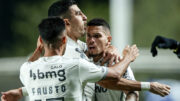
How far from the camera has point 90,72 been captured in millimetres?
7309

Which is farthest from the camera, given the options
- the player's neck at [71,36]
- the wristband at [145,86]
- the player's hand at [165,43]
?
the player's neck at [71,36]

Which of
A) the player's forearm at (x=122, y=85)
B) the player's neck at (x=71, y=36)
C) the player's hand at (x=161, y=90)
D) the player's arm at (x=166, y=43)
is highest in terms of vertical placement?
the player's neck at (x=71, y=36)

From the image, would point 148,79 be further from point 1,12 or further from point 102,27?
point 1,12

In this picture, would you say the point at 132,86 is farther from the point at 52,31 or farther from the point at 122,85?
the point at 52,31

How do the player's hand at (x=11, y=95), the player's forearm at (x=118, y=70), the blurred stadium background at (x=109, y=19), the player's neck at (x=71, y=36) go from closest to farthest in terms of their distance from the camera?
the player's forearm at (x=118, y=70) < the player's hand at (x=11, y=95) < the player's neck at (x=71, y=36) < the blurred stadium background at (x=109, y=19)

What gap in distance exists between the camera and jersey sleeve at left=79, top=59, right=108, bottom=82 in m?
7.29

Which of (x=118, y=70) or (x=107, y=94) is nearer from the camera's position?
(x=118, y=70)

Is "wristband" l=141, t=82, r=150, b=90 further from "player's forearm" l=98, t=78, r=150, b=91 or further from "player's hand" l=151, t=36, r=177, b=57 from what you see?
"player's hand" l=151, t=36, r=177, b=57

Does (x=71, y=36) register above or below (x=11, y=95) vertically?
above

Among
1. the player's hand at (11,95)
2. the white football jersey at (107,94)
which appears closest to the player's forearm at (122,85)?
the white football jersey at (107,94)

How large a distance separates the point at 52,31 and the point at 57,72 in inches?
16.0

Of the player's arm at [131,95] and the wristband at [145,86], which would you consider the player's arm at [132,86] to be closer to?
the wristband at [145,86]

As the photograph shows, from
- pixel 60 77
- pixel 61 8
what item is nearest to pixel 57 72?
pixel 60 77

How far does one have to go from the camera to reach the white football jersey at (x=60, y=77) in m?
7.25
